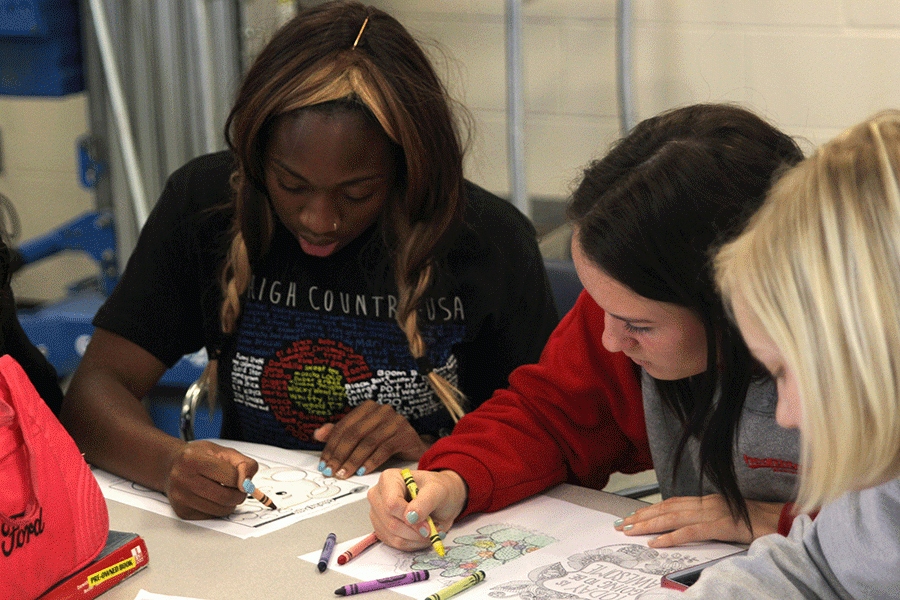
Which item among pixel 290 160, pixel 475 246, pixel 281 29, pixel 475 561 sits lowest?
pixel 475 561

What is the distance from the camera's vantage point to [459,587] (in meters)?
0.96

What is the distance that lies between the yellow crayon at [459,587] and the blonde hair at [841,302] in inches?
14.6

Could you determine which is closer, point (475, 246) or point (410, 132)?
point (410, 132)

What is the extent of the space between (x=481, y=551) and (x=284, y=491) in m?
0.29

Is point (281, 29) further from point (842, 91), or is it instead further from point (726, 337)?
point (842, 91)

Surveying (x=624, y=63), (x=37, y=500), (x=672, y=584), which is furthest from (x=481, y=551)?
(x=624, y=63)

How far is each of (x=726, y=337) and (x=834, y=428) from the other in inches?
14.4

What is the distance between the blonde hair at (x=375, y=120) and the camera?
1263 millimetres

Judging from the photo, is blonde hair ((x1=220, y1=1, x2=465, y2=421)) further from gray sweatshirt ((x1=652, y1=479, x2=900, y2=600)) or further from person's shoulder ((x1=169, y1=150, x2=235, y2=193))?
gray sweatshirt ((x1=652, y1=479, x2=900, y2=600))

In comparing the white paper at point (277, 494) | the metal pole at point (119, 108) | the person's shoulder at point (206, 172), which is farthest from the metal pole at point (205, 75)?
the white paper at point (277, 494)

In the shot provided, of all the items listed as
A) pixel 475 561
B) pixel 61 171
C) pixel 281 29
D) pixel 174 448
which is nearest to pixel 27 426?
pixel 174 448

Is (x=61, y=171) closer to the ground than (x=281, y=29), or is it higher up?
closer to the ground

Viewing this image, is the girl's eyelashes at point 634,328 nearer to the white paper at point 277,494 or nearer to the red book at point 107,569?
the white paper at point 277,494

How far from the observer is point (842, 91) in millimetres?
2486
